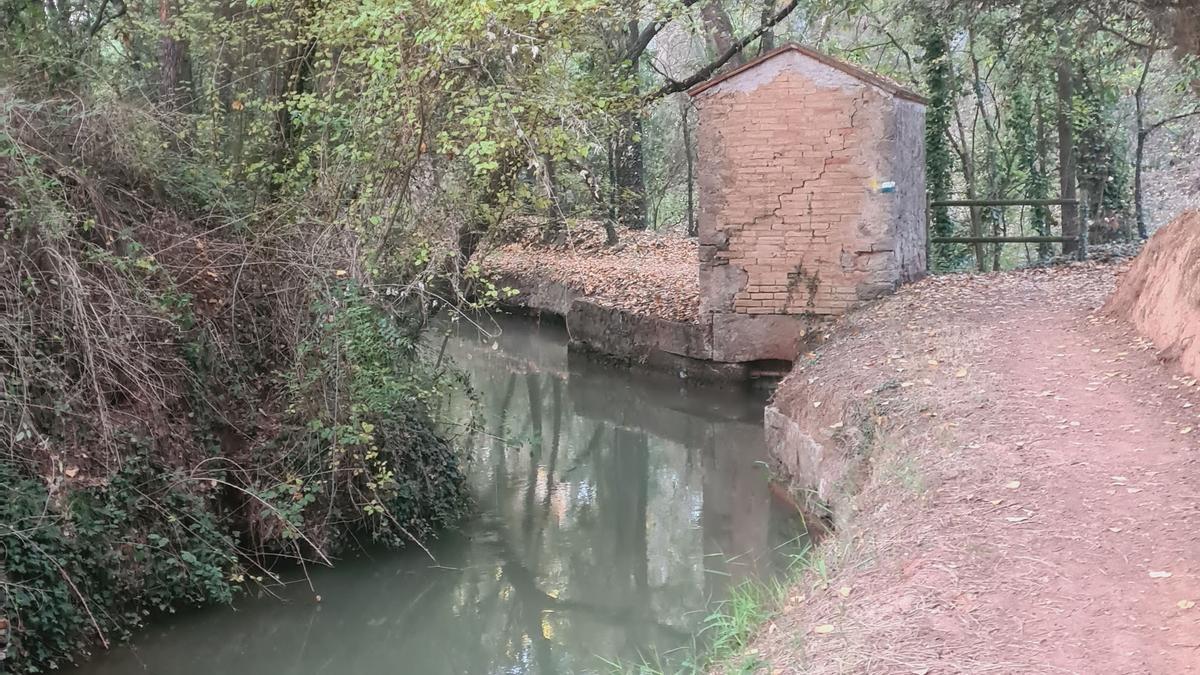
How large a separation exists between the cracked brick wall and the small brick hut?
12mm

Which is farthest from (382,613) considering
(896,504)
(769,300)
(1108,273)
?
(1108,273)

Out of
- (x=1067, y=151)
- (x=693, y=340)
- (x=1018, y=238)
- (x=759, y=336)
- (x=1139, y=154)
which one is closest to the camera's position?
(x=759, y=336)

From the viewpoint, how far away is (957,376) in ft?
23.3

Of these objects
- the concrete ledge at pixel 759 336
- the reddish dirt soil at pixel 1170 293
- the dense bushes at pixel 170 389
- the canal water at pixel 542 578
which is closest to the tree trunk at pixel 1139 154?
the concrete ledge at pixel 759 336

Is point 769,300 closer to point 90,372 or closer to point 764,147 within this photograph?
point 764,147

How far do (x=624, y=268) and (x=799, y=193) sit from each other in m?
5.93

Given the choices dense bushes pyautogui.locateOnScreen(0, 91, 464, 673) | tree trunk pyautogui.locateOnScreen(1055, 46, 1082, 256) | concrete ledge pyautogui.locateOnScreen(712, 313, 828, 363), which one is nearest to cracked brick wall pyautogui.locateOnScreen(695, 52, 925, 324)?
concrete ledge pyautogui.locateOnScreen(712, 313, 828, 363)

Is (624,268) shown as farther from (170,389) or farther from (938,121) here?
(170,389)

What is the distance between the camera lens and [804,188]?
10.9m

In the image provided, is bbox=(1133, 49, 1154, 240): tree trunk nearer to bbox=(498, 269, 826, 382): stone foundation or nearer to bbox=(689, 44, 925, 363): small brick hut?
bbox=(689, 44, 925, 363): small brick hut

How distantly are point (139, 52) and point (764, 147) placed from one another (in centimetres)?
690

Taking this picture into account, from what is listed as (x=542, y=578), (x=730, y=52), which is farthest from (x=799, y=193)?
(x=542, y=578)

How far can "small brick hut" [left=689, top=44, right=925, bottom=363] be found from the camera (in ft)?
35.0

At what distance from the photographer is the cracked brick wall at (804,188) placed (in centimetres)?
1066
